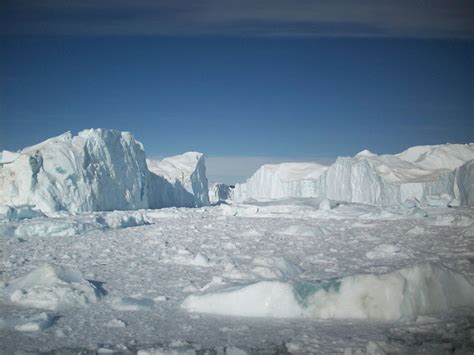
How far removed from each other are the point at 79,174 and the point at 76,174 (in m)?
0.24

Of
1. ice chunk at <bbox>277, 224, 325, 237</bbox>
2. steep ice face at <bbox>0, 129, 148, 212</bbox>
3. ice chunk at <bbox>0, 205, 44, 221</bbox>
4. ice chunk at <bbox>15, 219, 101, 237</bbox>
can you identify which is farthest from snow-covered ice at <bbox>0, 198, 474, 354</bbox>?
steep ice face at <bbox>0, 129, 148, 212</bbox>

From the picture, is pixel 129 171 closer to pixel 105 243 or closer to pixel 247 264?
pixel 105 243

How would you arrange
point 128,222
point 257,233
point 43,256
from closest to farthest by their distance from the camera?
point 43,256, point 257,233, point 128,222

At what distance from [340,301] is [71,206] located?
18.6 metres

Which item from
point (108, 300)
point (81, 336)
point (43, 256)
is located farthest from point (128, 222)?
point (81, 336)

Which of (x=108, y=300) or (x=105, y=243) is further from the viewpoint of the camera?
(x=105, y=243)

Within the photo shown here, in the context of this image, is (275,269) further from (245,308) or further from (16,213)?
(16,213)

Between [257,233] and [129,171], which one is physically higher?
[129,171]

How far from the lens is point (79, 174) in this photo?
833 inches

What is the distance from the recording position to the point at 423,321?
3.96m

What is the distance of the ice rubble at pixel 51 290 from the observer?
15.3 feet

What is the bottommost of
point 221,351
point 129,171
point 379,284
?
point 221,351

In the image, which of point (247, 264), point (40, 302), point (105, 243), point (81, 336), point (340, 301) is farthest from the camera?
point (105, 243)

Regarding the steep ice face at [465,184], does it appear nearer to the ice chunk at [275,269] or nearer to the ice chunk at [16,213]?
the ice chunk at [275,269]
